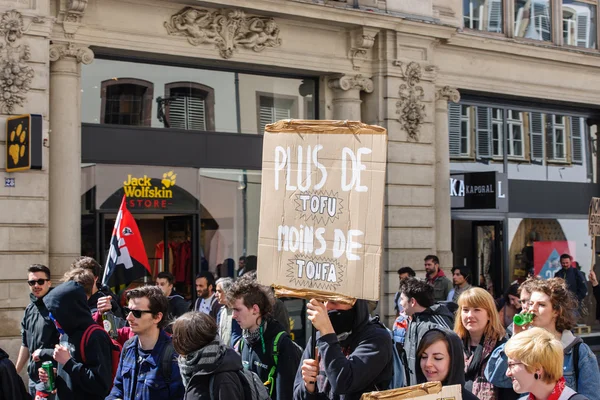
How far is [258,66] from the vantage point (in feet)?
48.9

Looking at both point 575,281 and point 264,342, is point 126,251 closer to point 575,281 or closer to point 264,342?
point 264,342

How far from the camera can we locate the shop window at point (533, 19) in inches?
720

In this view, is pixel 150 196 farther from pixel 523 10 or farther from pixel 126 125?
pixel 523 10

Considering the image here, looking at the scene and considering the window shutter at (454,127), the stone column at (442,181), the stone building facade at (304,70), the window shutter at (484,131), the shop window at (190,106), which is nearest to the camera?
the stone building facade at (304,70)

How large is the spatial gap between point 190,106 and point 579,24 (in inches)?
363

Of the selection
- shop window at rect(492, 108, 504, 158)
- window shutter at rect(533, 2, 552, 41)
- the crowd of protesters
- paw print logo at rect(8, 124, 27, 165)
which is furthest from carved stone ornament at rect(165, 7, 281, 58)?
the crowd of protesters

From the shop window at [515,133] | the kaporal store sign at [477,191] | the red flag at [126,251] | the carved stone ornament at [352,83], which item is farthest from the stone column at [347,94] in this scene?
the red flag at [126,251]

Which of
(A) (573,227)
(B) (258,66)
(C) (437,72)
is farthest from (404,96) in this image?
(A) (573,227)

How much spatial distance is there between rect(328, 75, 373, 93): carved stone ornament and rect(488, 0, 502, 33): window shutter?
334 cm

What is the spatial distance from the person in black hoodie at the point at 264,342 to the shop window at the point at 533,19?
1311 centimetres

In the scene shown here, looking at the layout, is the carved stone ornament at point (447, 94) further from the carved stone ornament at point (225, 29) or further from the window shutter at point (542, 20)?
the carved stone ornament at point (225, 29)

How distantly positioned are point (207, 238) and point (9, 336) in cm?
364

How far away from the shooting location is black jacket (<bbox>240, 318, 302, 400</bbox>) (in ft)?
19.9

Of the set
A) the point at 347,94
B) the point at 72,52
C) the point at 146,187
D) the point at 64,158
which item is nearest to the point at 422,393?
the point at 64,158
